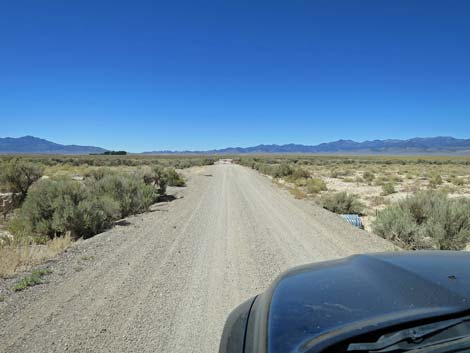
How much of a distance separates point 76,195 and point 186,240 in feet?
14.3

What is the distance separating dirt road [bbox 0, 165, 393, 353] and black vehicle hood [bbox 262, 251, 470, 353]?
1.98m

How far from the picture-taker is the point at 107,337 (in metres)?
3.78

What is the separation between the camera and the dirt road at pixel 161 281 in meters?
3.79

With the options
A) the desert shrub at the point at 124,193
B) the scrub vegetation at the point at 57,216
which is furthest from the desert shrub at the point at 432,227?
the desert shrub at the point at 124,193

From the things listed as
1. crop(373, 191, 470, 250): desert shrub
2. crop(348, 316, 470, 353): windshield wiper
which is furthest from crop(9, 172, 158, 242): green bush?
crop(348, 316, 470, 353): windshield wiper

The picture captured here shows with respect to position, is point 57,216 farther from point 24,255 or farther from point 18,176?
point 18,176

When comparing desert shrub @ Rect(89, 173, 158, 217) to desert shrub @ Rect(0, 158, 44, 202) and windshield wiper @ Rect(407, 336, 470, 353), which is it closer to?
desert shrub @ Rect(0, 158, 44, 202)

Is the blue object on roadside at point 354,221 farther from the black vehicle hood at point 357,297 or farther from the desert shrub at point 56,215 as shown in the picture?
the black vehicle hood at point 357,297

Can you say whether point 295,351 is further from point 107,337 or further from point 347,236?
point 347,236

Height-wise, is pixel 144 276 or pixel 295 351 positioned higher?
pixel 295 351

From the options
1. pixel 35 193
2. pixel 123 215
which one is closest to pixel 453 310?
pixel 35 193

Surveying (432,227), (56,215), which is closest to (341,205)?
(432,227)

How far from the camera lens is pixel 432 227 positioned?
8.07 meters

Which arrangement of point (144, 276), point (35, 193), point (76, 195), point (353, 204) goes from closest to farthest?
point (144, 276), point (35, 193), point (76, 195), point (353, 204)
